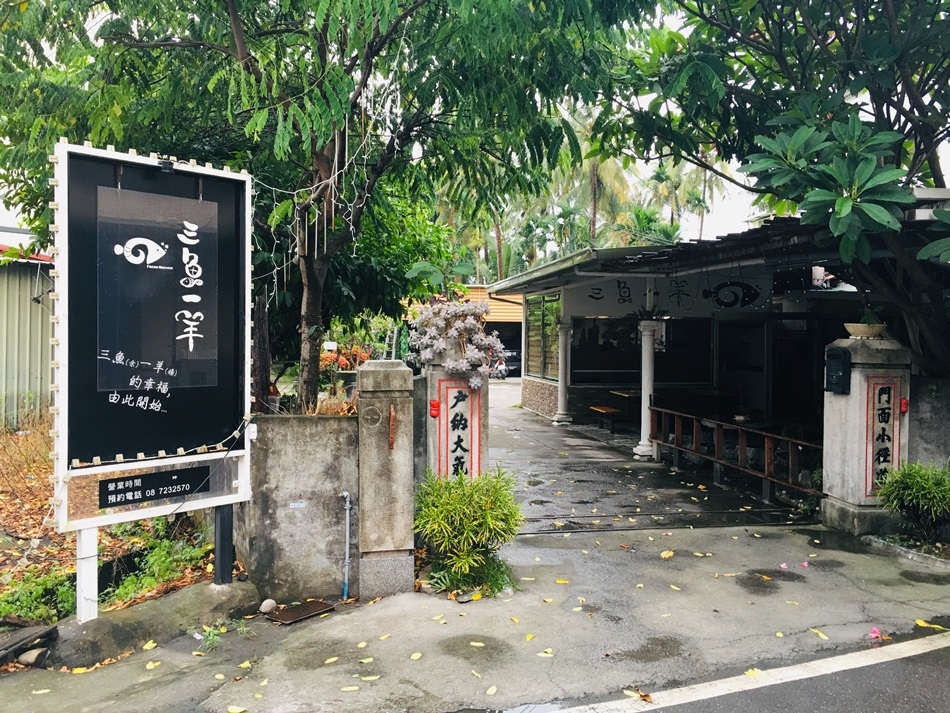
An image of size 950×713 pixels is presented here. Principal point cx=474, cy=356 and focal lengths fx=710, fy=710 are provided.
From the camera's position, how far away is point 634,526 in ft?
25.5

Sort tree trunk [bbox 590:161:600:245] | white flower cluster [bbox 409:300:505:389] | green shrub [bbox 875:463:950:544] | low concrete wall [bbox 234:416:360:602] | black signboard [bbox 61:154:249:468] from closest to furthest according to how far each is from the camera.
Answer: black signboard [bbox 61:154:249:468]
low concrete wall [bbox 234:416:360:602]
white flower cluster [bbox 409:300:505:389]
green shrub [bbox 875:463:950:544]
tree trunk [bbox 590:161:600:245]

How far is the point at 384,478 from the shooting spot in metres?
5.68

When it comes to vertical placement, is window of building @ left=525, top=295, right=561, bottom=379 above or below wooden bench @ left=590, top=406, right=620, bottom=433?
above

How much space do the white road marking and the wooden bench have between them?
394 inches

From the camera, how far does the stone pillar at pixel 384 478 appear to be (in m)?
5.61

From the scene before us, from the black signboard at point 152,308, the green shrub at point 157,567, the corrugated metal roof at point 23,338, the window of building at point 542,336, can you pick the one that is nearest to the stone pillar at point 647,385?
the window of building at point 542,336

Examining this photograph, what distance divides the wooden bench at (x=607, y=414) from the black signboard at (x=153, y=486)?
1086cm

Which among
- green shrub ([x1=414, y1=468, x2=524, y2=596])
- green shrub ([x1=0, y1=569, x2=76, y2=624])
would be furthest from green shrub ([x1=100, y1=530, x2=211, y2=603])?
green shrub ([x1=414, y1=468, x2=524, y2=596])

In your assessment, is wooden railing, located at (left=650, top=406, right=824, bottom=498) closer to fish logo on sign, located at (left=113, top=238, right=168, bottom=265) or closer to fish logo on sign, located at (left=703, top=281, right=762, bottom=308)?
fish logo on sign, located at (left=703, top=281, right=762, bottom=308)

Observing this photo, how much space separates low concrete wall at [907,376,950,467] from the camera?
24.4 ft

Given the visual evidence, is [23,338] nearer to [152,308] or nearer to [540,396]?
[152,308]

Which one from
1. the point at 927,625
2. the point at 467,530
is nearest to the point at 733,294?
the point at 927,625

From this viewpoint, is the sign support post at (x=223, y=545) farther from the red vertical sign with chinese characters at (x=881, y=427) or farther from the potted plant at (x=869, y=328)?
the potted plant at (x=869, y=328)

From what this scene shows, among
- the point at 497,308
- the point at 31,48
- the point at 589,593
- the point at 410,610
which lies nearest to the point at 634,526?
the point at 589,593
